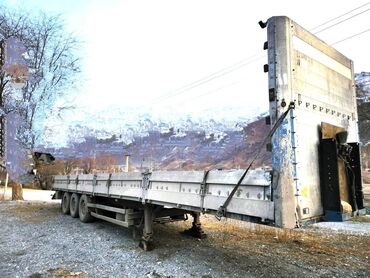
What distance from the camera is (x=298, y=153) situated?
369 cm

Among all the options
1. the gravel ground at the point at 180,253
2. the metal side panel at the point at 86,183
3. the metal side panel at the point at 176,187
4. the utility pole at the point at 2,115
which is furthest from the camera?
the utility pole at the point at 2,115

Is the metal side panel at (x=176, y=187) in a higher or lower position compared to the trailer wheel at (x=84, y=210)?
higher

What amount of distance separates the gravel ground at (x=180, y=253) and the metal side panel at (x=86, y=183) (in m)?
1.13

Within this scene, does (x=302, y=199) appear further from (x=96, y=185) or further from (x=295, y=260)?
(x=96, y=185)

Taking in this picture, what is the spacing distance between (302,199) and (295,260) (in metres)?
2.97

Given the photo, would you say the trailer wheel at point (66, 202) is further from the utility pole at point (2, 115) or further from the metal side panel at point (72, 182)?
the utility pole at point (2, 115)

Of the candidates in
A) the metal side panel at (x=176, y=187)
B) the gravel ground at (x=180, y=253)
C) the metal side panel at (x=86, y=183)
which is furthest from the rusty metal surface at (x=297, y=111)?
the metal side panel at (x=86, y=183)

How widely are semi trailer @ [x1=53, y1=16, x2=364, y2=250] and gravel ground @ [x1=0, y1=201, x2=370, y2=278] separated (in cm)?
157

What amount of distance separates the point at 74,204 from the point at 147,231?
524 centimetres

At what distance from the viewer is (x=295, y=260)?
19.6 ft

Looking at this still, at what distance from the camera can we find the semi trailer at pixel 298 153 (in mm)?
3602

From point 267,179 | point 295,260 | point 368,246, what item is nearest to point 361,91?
point 368,246

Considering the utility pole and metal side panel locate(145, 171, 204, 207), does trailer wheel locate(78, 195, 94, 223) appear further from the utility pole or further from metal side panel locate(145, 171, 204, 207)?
the utility pole

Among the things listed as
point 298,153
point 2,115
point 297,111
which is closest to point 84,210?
point 298,153
